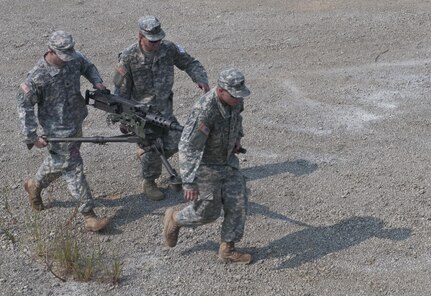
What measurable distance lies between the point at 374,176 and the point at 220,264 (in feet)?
6.95

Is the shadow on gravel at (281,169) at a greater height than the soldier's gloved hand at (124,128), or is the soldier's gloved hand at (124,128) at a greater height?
the soldier's gloved hand at (124,128)

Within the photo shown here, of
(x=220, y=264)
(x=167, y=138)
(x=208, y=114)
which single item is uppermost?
(x=208, y=114)

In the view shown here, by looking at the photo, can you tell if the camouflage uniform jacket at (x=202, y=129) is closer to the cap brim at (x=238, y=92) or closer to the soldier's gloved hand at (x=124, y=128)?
the cap brim at (x=238, y=92)

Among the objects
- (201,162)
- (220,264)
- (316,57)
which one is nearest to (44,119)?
(201,162)

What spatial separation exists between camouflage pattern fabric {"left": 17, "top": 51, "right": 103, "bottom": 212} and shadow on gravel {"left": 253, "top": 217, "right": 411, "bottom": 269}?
6.03 feet

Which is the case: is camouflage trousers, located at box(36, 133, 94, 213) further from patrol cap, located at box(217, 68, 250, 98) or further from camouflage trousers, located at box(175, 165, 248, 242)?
patrol cap, located at box(217, 68, 250, 98)

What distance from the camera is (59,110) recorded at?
727 cm

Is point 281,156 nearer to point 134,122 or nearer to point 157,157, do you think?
point 157,157

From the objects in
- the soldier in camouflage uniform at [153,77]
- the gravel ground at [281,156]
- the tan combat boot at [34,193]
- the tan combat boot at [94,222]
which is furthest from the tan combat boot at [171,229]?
the tan combat boot at [34,193]

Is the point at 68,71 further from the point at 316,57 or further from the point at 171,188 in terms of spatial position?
the point at 316,57

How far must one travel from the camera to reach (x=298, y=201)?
7.78m

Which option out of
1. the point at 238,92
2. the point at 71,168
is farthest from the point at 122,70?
the point at 238,92

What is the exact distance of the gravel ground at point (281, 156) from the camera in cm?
683

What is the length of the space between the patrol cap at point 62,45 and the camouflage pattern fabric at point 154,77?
0.72 m
